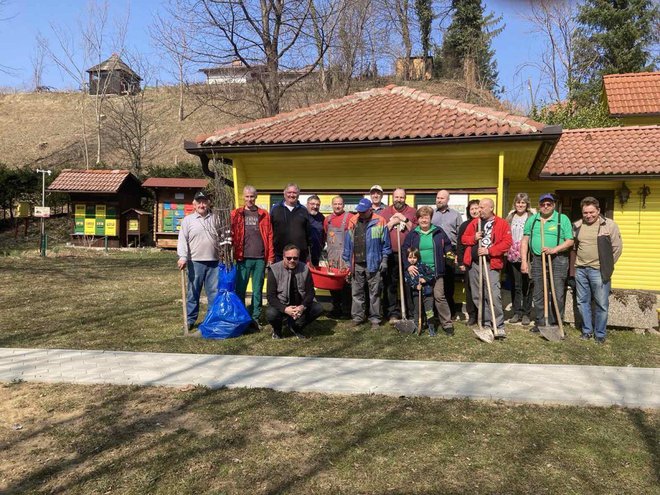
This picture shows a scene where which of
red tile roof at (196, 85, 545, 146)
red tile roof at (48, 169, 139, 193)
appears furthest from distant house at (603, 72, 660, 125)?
red tile roof at (48, 169, 139, 193)

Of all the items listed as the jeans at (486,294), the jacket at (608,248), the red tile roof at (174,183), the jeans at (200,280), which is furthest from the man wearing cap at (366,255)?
the red tile roof at (174,183)

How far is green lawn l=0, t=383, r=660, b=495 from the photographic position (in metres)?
2.92

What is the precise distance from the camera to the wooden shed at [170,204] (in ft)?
65.6

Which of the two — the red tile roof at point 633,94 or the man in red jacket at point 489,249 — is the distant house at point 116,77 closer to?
the red tile roof at point 633,94

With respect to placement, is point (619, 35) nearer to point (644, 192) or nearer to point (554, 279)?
point (644, 192)

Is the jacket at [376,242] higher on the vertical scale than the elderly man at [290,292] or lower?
higher

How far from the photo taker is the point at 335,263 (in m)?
7.76

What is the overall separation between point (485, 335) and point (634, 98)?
1466 centimetres

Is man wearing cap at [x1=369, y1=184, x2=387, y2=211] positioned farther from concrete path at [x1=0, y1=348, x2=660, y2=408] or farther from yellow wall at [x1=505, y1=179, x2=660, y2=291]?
yellow wall at [x1=505, y1=179, x2=660, y2=291]

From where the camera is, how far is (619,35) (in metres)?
23.3

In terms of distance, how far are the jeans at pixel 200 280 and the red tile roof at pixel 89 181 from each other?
47.5 feet

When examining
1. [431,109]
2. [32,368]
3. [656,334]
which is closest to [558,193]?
[431,109]

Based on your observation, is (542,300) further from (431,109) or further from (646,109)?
(646,109)

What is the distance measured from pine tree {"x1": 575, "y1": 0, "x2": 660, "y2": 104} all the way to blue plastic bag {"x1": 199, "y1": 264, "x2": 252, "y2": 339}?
23.1 metres
